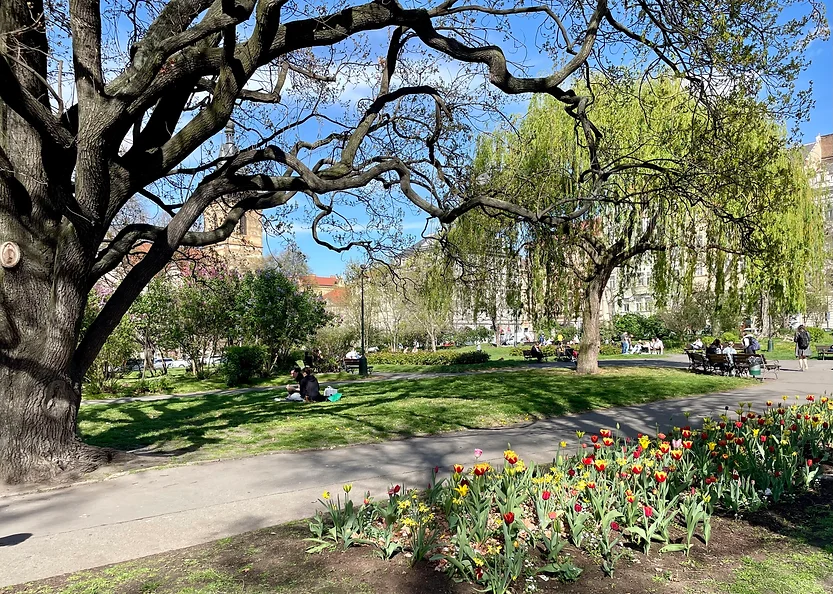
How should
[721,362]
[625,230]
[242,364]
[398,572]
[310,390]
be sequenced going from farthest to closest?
[242,364] → [721,362] → [625,230] → [310,390] → [398,572]

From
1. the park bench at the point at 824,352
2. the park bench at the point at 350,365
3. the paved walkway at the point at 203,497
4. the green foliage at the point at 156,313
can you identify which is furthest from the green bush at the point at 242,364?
the park bench at the point at 824,352

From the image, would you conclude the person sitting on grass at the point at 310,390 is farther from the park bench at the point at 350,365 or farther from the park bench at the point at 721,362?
the park bench at the point at 721,362

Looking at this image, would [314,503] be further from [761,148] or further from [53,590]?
[761,148]

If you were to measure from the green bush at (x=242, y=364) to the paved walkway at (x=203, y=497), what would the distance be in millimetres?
13151

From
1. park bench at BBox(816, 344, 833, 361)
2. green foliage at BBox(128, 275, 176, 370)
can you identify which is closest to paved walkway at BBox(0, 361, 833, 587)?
green foliage at BBox(128, 275, 176, 370)

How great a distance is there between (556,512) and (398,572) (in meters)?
1.21

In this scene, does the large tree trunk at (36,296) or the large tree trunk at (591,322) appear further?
the large tree trunk at (591,322)

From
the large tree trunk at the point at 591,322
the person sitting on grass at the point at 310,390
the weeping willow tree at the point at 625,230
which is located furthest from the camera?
the large tree trunk at the point at 591,322

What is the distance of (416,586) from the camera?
339 cm

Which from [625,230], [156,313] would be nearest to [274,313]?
[156,313]

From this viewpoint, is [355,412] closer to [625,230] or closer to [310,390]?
[310,390]

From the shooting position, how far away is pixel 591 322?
17719mm

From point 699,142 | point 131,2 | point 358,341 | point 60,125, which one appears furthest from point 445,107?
point 358,341

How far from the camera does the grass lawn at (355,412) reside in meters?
8.84
